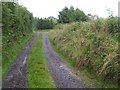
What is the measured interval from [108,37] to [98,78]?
12.0 feet

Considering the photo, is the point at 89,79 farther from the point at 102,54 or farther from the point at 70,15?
the point at 70,15

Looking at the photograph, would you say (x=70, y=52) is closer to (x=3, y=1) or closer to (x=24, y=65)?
(x=24, y=65)

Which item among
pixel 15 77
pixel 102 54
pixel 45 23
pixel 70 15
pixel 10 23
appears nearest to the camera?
pixel 15 77

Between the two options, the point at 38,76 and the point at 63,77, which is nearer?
the point at 38,76

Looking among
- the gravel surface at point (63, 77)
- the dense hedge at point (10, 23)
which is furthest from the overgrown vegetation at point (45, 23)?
the gravel surface at point (63, 77)

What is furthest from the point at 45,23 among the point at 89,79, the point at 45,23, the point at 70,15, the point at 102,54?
the point at 89,79

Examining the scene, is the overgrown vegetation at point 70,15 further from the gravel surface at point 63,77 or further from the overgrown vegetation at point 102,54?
the gravel surface at point 63,77

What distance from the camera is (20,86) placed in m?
11.3

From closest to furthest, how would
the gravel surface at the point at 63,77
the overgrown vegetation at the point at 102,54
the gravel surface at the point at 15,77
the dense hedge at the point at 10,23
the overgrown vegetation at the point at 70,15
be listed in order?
the gravel surface at the point at 15,77, the gravel surface at the point at 63,77, the overgrown vegetation at the point at 102,54, the dense hedge at the point at 10,23, the overgrown vegetation at the point at 70,15

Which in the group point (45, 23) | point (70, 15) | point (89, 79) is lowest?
point (89, 79)

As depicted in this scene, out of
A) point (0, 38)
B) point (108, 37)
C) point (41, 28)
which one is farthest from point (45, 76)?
point (41, 28)

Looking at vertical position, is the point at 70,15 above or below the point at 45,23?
above

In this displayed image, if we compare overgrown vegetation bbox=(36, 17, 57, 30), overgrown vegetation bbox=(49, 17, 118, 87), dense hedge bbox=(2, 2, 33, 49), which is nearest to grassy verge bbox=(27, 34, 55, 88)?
overgrown vegetation bbox=(49, 17, 118, 87)

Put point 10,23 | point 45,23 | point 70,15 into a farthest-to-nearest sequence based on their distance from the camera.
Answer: point 45,23 < point 70,15 < point 10,23
